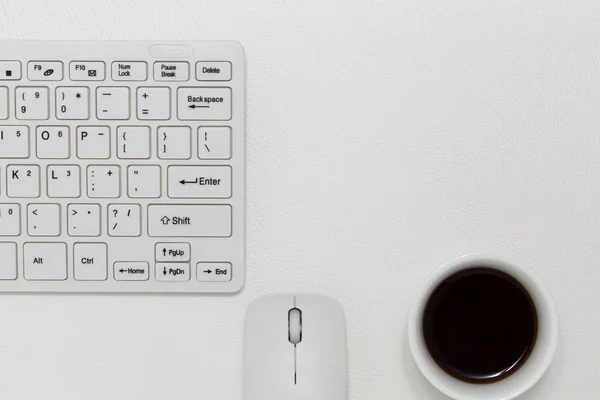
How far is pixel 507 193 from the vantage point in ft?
1.40

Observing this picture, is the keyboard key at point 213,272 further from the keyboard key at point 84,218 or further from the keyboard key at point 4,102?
the keyboard key at point 4,102

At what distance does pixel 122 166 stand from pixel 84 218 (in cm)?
5

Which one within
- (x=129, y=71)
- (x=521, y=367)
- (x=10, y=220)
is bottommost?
(x=521, y=367)

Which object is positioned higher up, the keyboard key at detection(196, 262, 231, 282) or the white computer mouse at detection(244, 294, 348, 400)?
the keyboard key at detection(196, 262, 231, 282)

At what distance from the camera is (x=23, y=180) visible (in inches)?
16.6

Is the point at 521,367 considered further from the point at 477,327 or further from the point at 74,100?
the point at 74,100

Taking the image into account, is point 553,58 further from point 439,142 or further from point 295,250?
point 295,250

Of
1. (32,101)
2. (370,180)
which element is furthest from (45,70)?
(370,180)

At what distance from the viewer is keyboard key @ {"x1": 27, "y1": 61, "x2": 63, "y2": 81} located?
0.42 m

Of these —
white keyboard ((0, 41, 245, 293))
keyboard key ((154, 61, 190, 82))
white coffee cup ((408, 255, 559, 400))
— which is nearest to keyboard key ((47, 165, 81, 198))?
white keyboard ((0, 41, 245, 293))

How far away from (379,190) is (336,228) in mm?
48

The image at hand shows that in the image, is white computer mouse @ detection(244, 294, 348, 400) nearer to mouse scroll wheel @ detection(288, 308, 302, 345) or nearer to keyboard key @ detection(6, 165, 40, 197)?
mouse scroll wheel @ detection(288, 308, 302, 345)

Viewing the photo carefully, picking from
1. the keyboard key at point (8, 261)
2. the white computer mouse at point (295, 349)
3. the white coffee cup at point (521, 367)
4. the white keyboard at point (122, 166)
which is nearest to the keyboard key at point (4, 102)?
the white keyboard at point (122, 166)

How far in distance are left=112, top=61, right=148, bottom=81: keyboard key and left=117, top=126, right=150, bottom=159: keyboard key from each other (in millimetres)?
40
